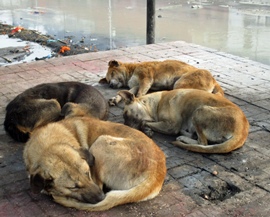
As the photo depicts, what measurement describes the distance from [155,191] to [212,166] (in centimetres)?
131

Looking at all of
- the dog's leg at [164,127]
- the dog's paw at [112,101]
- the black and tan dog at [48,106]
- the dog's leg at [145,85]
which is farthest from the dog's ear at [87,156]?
the dog's leg at [145,85]

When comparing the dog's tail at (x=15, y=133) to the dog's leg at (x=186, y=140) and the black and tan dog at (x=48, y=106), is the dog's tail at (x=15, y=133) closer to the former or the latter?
the black and tan dog at (x=48, y=106)

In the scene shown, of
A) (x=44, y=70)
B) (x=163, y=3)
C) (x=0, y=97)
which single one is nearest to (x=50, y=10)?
(x=163, y=3)

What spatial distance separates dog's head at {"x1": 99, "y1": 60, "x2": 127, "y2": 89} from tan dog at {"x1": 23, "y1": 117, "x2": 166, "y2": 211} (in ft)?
12.8

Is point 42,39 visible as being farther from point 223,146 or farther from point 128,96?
point 223,146

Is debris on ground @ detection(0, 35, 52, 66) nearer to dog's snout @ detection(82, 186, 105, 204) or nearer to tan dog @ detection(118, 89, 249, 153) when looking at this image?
tan dog @ detection(118, 89, 249, 153)

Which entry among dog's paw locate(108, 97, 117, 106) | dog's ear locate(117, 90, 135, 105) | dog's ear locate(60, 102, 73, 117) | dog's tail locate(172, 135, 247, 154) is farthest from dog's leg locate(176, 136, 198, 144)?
dog's paw locate(108, 97, 117, 106)

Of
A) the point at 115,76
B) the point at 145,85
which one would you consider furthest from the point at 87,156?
the point at 115,76

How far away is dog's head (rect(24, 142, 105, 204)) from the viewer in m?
3.75

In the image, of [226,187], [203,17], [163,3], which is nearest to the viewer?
[226,187]

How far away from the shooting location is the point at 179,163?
17.1 ft

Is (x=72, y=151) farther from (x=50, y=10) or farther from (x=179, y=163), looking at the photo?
(x=50, y=10)

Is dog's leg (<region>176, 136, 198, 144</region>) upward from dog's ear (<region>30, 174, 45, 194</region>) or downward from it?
downward

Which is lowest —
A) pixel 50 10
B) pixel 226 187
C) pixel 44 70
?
pixel 226 187
